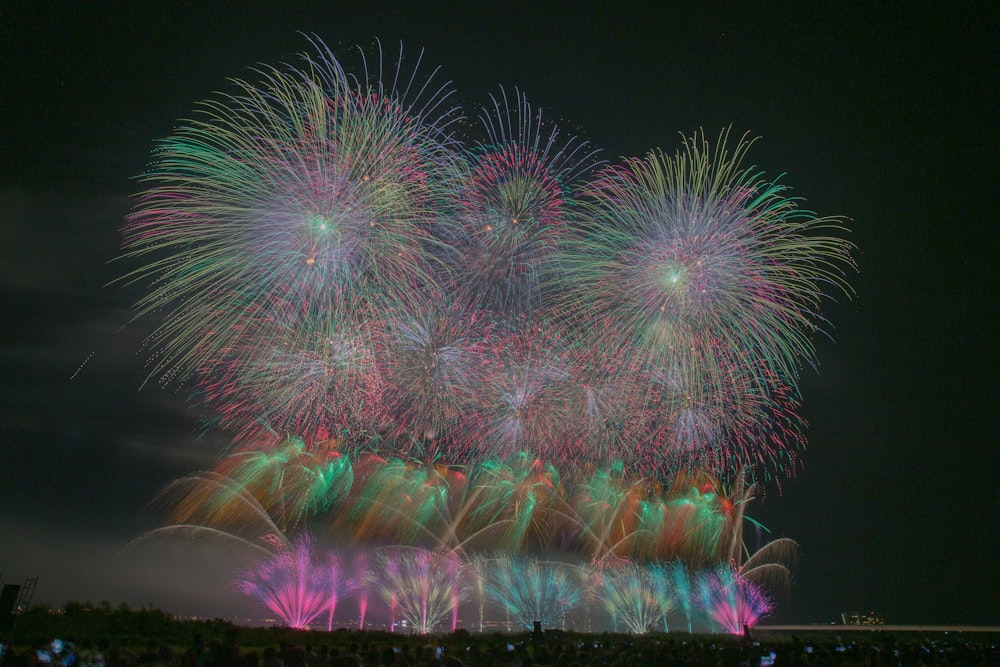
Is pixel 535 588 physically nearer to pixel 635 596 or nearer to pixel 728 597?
pixel 635 596

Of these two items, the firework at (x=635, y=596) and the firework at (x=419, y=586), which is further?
the firework at (x=635, y=596)

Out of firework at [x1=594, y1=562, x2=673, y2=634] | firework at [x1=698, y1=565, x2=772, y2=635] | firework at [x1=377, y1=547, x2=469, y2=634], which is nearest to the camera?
firework at [x1=377, y1=547, x2=469, y2=634]

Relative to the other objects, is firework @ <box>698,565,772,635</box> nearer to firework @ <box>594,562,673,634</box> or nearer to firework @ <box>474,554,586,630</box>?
firework @ <box>594,562,673,634</box>

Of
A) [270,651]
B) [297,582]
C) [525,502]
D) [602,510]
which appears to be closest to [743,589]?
[602,510]

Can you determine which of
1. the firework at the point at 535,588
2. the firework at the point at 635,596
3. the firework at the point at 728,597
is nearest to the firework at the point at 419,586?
A: the firework at the point at 535,588

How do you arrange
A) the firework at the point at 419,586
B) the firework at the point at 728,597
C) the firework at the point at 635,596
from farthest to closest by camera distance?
1. the firework at the point at 728,597
2. the firework at the point at 635,596
3. the firework at the point at 419,586

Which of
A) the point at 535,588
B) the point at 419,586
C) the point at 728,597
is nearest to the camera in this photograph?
the point at 419,586

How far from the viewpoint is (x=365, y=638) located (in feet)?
88.7

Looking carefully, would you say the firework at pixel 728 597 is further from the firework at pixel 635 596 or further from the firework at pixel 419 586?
the firework at pixel 419 586

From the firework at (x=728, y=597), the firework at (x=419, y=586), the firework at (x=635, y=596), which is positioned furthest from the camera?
the firework at (x=728, y=597)

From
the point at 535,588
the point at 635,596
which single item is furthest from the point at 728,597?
the point at 535,588

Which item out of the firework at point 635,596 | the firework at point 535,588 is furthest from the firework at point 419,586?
the firework at point 635,596

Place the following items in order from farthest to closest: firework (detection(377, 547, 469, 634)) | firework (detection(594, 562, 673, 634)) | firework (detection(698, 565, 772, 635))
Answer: firework (detection(698, 565, 772, 635)) → firework (detection(594, 562, 673, 634)) → firework (detection(377, 547, 469, 634))

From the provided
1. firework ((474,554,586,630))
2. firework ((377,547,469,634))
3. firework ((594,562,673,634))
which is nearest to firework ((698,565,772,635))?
firework ((594,562,673,634))
